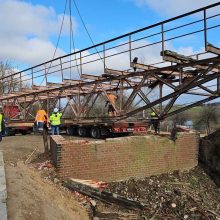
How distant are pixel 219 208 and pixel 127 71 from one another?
23.0 feet

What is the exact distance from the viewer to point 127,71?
1775cm

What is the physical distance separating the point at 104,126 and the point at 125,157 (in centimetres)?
653

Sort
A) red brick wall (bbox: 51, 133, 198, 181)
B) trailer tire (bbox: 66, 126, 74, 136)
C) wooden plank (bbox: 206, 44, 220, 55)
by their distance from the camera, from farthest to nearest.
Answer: trailer tire (bbox: 66, 126, 74, 136) → wooden plank (bbox: 206, 44, 220, 55) → red brick wall (bbox: 51, 133, 198, 181)

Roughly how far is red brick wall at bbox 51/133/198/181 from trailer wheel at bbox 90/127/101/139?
20.0ft

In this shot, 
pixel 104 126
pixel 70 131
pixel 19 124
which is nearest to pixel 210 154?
pixel 104 126

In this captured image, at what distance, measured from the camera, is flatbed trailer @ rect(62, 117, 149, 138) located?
764 inches

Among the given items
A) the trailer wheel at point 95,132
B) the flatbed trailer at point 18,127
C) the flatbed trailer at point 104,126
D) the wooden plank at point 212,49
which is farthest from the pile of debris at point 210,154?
the flatbed trailer at point 18,127

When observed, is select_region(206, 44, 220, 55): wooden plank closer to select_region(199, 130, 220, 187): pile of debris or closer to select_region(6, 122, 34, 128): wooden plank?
select_region(199, 130, 220, 187): pile of debris

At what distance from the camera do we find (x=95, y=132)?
21.1 meters

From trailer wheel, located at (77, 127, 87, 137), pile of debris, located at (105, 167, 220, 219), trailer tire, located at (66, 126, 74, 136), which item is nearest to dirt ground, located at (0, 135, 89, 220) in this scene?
pile of debris, located at (105, 167, 220, 219)

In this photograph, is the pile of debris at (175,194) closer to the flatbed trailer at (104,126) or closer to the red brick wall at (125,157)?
the red brick wall at (125,157)

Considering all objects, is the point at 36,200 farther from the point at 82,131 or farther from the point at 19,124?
the point at 19,124

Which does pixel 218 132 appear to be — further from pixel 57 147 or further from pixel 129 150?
pixel 57 147

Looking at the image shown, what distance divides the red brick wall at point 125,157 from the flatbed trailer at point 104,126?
4.16m
